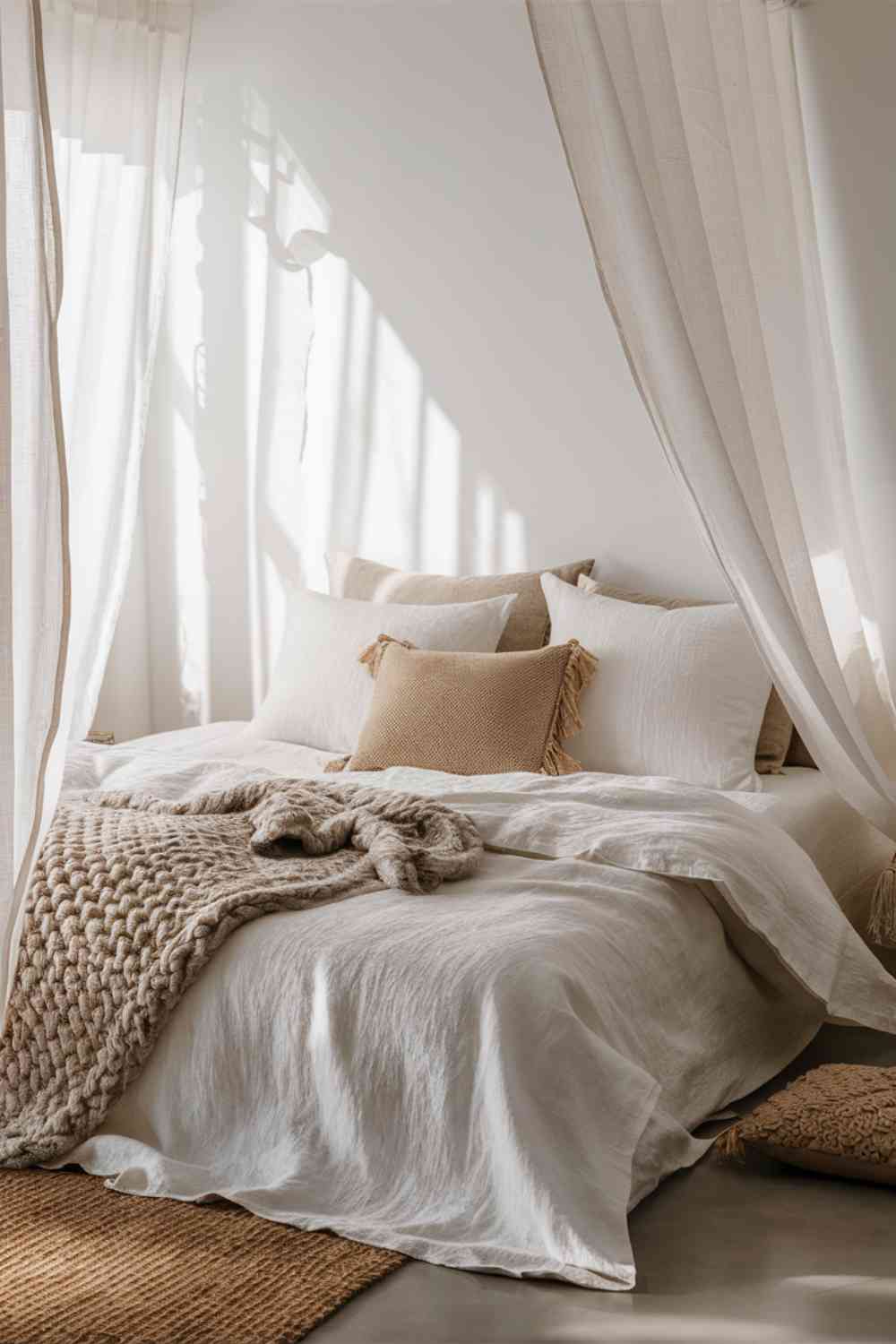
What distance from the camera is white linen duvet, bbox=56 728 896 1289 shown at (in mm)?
2328

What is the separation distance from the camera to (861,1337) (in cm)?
209

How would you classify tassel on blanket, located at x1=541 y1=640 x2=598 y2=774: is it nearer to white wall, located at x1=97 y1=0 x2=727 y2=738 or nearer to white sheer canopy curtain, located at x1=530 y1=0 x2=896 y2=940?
white wall, located at x1=97 y1=0 x2=727 y2=738

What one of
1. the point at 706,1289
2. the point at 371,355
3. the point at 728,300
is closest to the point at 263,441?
the point at 371,355

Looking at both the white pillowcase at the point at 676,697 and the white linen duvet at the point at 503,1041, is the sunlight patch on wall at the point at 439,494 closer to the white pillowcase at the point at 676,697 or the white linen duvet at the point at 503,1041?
the white pillowcase at the point at 676,697

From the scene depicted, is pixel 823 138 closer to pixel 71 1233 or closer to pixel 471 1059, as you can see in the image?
pixel 471 1059

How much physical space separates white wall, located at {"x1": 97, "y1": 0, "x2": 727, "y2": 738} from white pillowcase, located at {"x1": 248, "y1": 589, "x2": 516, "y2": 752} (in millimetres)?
418

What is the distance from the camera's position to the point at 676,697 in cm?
370

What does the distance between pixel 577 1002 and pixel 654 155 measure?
4.51 ft

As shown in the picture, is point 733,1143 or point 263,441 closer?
point 733,1143

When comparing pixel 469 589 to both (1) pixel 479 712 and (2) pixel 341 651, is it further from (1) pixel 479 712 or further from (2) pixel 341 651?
(1) pixel 479 712

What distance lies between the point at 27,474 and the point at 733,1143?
1.58 metres

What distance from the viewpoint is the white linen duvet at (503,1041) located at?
91.7 inches

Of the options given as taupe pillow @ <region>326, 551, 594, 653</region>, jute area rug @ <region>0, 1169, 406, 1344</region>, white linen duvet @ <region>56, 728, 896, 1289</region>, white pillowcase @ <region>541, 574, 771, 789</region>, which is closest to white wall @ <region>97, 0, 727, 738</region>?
taupe pillow @ <region>326, 551, 594, 653</region>

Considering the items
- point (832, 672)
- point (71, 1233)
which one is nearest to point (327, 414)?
point (832, 672)
